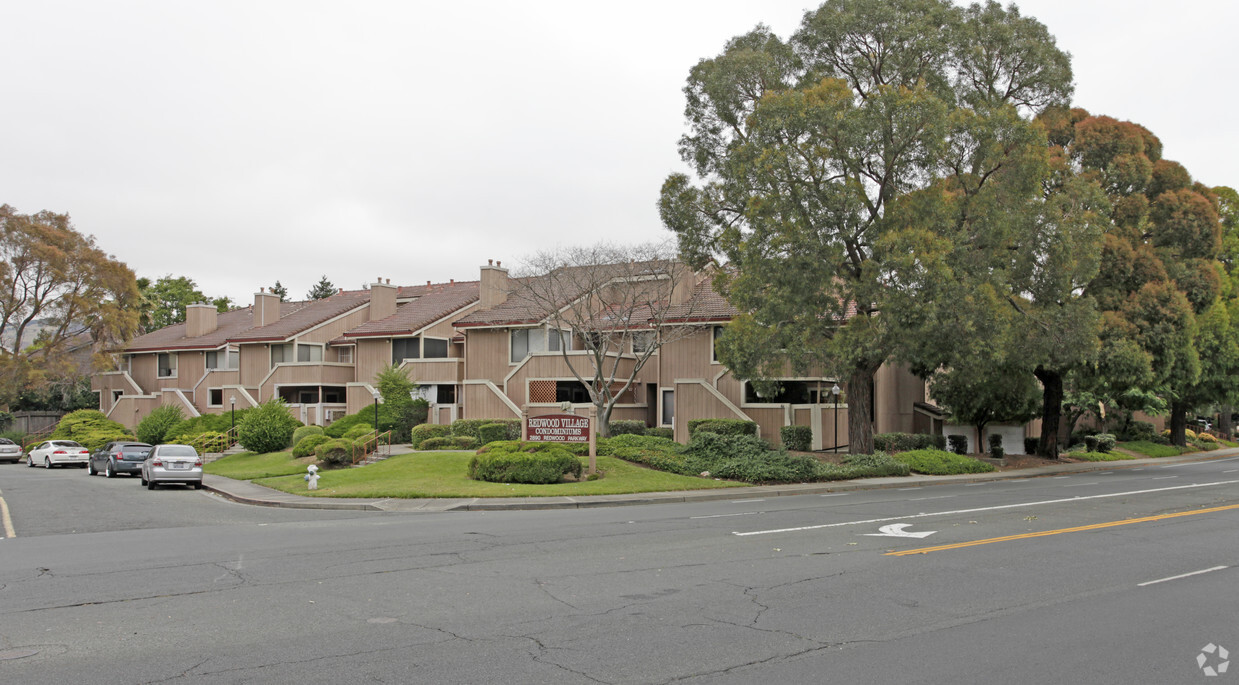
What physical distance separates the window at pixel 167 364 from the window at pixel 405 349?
20725 mm

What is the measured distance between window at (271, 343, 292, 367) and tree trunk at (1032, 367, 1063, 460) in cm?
3741

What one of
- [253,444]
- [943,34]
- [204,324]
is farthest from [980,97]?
[204,324]

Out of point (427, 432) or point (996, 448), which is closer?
point (996, 448)

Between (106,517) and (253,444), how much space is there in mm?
20195

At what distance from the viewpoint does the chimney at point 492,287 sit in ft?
143

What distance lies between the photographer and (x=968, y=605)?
8859mm

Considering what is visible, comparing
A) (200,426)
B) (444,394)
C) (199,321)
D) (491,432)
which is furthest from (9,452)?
(491,432)

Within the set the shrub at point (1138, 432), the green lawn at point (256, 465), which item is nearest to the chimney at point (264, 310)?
the green lawn at point (256, 465)

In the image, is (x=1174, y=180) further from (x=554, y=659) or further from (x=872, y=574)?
(x=554, y=659)

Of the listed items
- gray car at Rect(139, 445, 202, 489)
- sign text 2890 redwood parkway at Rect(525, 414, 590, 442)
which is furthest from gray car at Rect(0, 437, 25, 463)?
sign text 2890 redwood parkway at Rect(525, 414, 590, 442)

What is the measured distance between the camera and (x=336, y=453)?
29.1 meters

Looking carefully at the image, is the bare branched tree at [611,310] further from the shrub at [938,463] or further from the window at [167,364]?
the window at [167,364]

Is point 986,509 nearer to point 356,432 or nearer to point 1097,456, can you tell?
point 1097,456

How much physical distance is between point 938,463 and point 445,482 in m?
16.0
